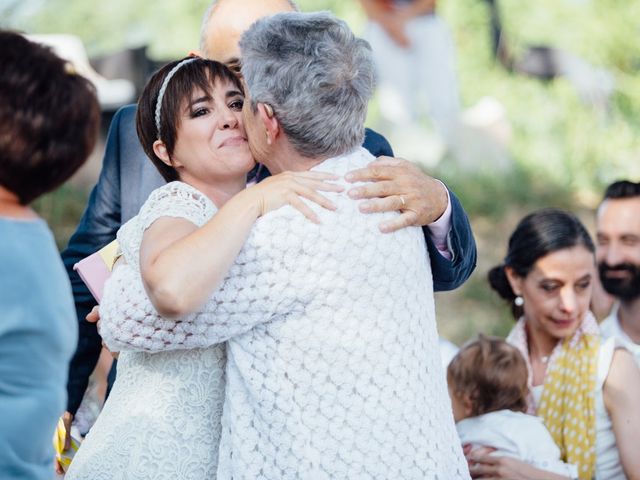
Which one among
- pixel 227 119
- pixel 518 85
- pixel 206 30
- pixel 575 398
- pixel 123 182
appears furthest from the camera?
pixel 518 85

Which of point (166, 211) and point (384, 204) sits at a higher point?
point (384, 204)

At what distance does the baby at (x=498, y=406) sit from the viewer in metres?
3.47

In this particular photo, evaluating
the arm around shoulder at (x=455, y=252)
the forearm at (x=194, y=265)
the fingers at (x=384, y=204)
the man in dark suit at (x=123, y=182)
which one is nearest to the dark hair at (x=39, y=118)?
the forearm at (x=194, y=265)

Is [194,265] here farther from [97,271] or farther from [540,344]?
[540,344]

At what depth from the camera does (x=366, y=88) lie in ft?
7.55

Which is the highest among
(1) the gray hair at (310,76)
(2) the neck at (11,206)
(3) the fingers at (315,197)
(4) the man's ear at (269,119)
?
(1) the gray hair at (310,76)

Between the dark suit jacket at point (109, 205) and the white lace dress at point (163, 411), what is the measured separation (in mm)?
648

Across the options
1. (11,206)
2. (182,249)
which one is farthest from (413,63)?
(11,206)

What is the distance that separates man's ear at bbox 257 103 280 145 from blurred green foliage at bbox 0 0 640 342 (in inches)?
221

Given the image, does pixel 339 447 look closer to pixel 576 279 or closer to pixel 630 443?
pixel 630 443

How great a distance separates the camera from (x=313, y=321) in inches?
87.2

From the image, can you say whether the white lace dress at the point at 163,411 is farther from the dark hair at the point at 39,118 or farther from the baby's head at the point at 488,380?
the baby's head at the point at 488,380

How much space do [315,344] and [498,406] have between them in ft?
5.25

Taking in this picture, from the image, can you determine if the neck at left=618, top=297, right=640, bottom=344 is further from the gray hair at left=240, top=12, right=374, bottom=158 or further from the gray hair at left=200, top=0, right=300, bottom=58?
the gray hair at left=240, top=12, right=374, bottom=158
